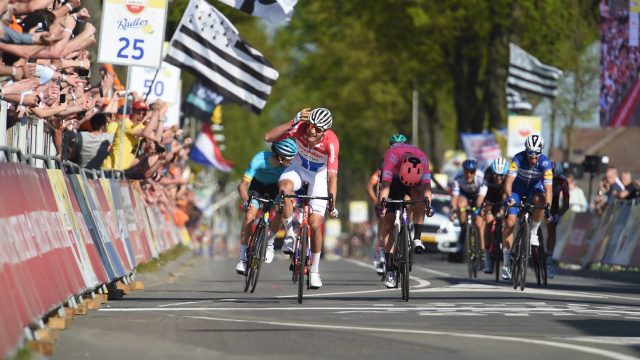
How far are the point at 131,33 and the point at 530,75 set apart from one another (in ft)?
71.4

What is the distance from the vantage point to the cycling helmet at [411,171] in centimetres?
1809

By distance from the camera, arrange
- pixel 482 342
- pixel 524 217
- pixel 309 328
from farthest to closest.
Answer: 1. pixel 524 217
2. pixel 309 328
3. pixel 482 342

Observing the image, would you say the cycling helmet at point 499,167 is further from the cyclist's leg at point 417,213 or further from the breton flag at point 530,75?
the breton flag at point 530,75

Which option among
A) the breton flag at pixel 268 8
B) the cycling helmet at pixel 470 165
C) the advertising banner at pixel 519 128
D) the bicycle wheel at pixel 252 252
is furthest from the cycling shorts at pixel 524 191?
the advertising banner at pixel 519 128

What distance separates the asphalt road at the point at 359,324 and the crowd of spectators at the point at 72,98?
6.38 feet

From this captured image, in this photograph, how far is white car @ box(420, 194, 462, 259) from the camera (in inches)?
1596

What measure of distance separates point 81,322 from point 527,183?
903 centimetres

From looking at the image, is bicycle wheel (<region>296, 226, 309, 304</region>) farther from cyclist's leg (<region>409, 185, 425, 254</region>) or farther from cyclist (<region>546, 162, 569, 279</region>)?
cyclist (<region>546, 162, 569, 279</region>)

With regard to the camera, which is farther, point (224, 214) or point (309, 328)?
point (224, 214)

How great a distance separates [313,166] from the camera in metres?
17.2

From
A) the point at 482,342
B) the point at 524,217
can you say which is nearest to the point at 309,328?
the point at 482,342

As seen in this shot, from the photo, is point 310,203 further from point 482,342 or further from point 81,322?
point 482,342

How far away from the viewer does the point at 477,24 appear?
160 ft

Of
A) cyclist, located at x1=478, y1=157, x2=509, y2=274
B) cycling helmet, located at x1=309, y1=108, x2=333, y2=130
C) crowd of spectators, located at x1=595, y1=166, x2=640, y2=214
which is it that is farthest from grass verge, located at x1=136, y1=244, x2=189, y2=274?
crowd of spectators, located at x1=595, y1=166, x2=640, y2=214
